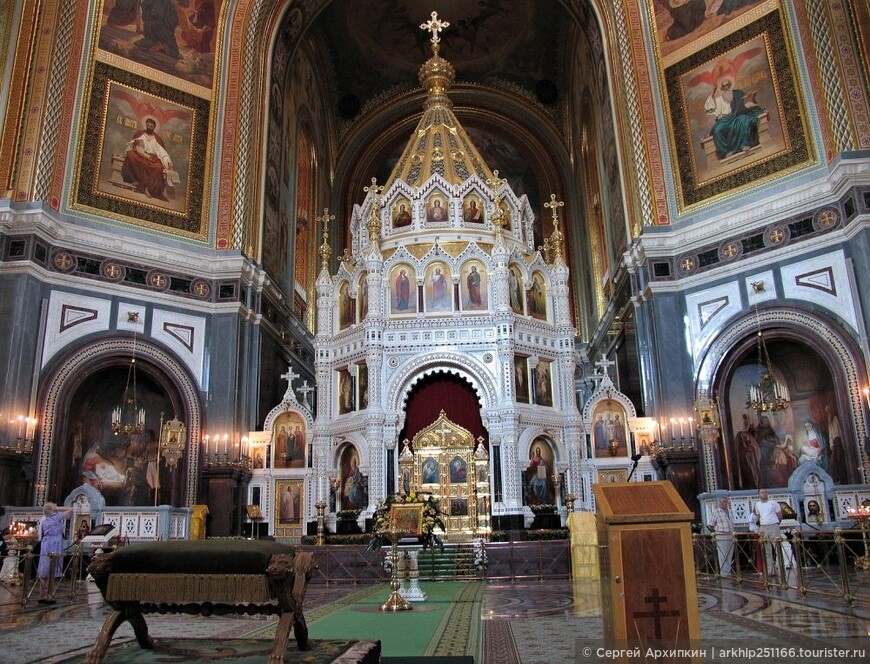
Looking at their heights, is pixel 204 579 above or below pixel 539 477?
below

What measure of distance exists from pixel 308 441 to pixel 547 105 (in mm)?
21270

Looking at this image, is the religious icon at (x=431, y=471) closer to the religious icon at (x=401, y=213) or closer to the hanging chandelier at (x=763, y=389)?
the religious icon at (x=401, y=213)

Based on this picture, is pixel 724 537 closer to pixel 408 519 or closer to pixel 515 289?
pixel 408 519

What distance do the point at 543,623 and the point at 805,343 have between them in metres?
11.8

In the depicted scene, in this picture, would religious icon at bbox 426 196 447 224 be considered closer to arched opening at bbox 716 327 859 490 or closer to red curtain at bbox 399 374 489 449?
red curtain at bbox 399 374 489 449

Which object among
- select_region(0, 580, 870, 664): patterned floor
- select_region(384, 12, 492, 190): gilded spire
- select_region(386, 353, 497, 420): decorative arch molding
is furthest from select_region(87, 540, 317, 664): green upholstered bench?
select_region(384, 12, 492, 190): gilded spire

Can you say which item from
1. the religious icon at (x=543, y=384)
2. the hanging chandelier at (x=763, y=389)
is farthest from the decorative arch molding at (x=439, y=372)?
the hanging chandelier at (x=763, y=389)

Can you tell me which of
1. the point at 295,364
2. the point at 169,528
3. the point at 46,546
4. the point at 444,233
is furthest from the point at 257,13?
the point at 46,546

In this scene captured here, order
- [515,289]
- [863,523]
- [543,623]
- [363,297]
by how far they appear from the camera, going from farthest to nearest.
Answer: [363,297] < [515,289] < [863,523] < [543,623]

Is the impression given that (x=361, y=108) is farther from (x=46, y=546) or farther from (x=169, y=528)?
(x=46, y=546)

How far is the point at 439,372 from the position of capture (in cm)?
2131

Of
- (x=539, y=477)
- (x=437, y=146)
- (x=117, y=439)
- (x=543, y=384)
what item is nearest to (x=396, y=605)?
(x=539, y=477)

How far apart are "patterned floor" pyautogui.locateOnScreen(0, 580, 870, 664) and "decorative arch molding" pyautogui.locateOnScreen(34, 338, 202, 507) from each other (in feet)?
18.1

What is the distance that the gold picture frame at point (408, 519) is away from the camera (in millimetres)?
11164
